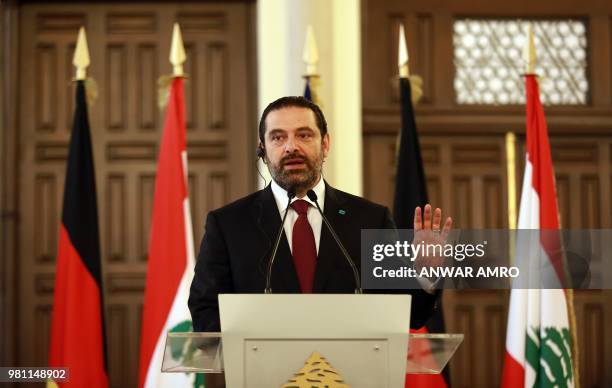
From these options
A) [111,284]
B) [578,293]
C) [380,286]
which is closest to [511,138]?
[578,293]

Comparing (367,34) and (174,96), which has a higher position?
(367,34)

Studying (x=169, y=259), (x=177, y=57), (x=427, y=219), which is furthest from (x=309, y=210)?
(x=177, y=57)

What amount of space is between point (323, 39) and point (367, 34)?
43 cm

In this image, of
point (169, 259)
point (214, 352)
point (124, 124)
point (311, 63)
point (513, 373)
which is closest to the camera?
point (214, 352)

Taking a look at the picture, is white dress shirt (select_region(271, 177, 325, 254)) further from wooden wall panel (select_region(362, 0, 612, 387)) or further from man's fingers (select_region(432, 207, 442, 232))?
wooden wall panel (select_region(362, 0, 612, 387))

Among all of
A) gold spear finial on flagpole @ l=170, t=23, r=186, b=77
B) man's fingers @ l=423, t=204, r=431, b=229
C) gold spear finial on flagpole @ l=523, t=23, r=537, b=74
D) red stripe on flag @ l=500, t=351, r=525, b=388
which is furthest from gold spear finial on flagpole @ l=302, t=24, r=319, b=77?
man's fingers @ l=423, t=204, r=431, b=229

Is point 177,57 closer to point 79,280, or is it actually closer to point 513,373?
point 79,280

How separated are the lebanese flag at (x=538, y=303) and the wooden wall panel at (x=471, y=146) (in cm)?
81

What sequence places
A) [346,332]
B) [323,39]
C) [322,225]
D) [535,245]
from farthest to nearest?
[323,39], [535,245], [322,225], [346,332]

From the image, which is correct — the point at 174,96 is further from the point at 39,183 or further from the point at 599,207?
the point at 599,207

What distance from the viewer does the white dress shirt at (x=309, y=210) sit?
10.0 ft

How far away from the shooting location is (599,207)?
6.14 meters

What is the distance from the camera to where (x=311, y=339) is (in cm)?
239

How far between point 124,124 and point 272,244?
10.7ft
